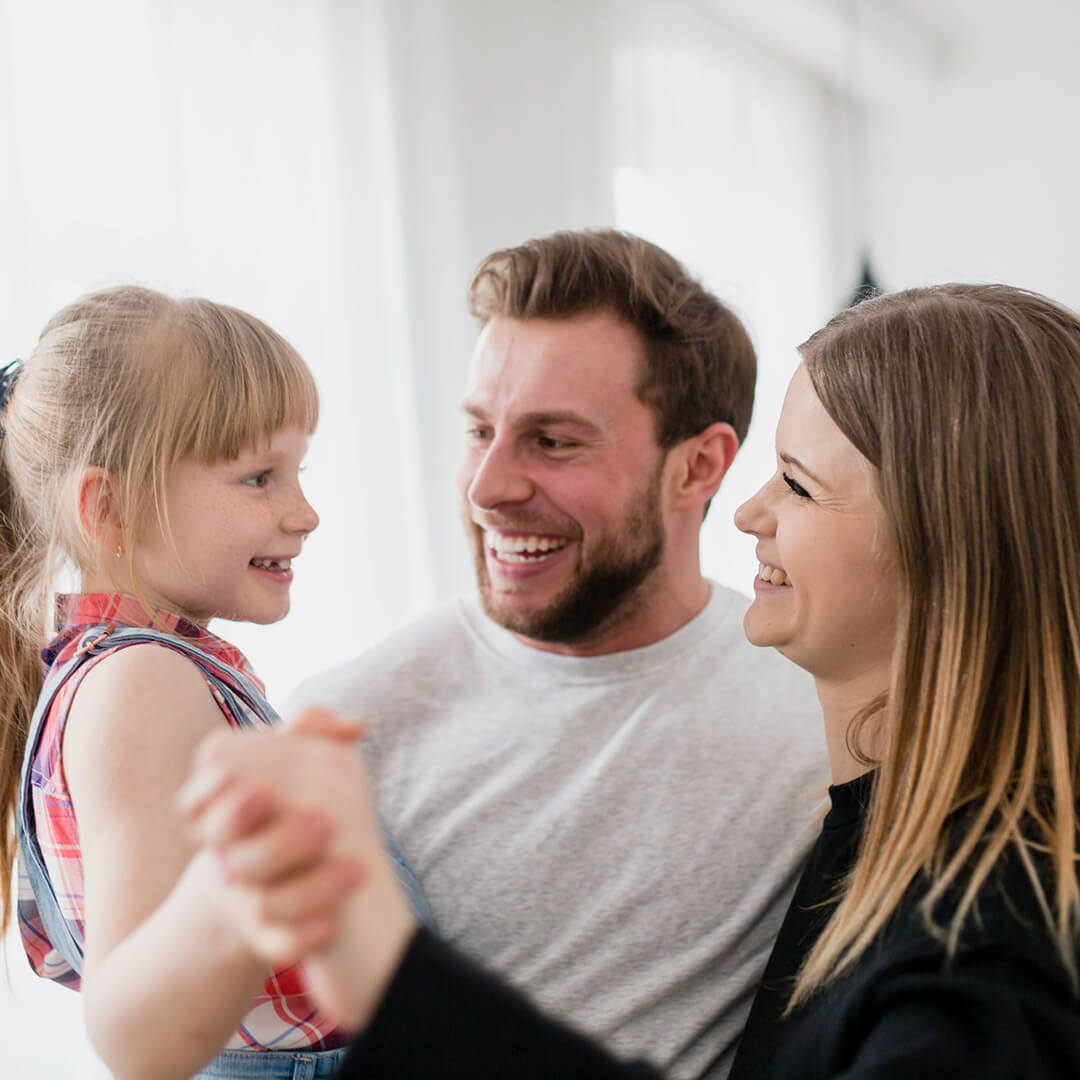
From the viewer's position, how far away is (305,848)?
2.13 ft

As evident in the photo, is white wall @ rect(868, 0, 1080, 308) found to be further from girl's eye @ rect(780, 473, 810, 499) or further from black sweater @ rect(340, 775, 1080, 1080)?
black sweater @ rect(340, 775, 1080, 1080)

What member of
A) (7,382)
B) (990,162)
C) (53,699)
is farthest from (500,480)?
(990,162)

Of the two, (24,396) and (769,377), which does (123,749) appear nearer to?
(24,396)

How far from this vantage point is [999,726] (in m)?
1.00

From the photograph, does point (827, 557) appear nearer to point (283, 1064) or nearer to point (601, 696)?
point (601, 696)

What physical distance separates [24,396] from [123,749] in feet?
1.48

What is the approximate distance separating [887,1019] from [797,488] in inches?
20.1

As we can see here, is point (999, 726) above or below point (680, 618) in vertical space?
above

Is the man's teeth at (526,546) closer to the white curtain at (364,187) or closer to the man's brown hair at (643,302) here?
the man's brown hair at (643,302)

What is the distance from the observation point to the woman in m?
0.71

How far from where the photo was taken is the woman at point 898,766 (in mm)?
706

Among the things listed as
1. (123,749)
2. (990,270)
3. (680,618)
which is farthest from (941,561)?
(990,270)

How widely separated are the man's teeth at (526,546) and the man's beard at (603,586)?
35 millimetres

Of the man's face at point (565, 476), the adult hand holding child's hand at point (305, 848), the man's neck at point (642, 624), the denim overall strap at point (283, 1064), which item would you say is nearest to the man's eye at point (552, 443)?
the man's face at point (565, 476)
